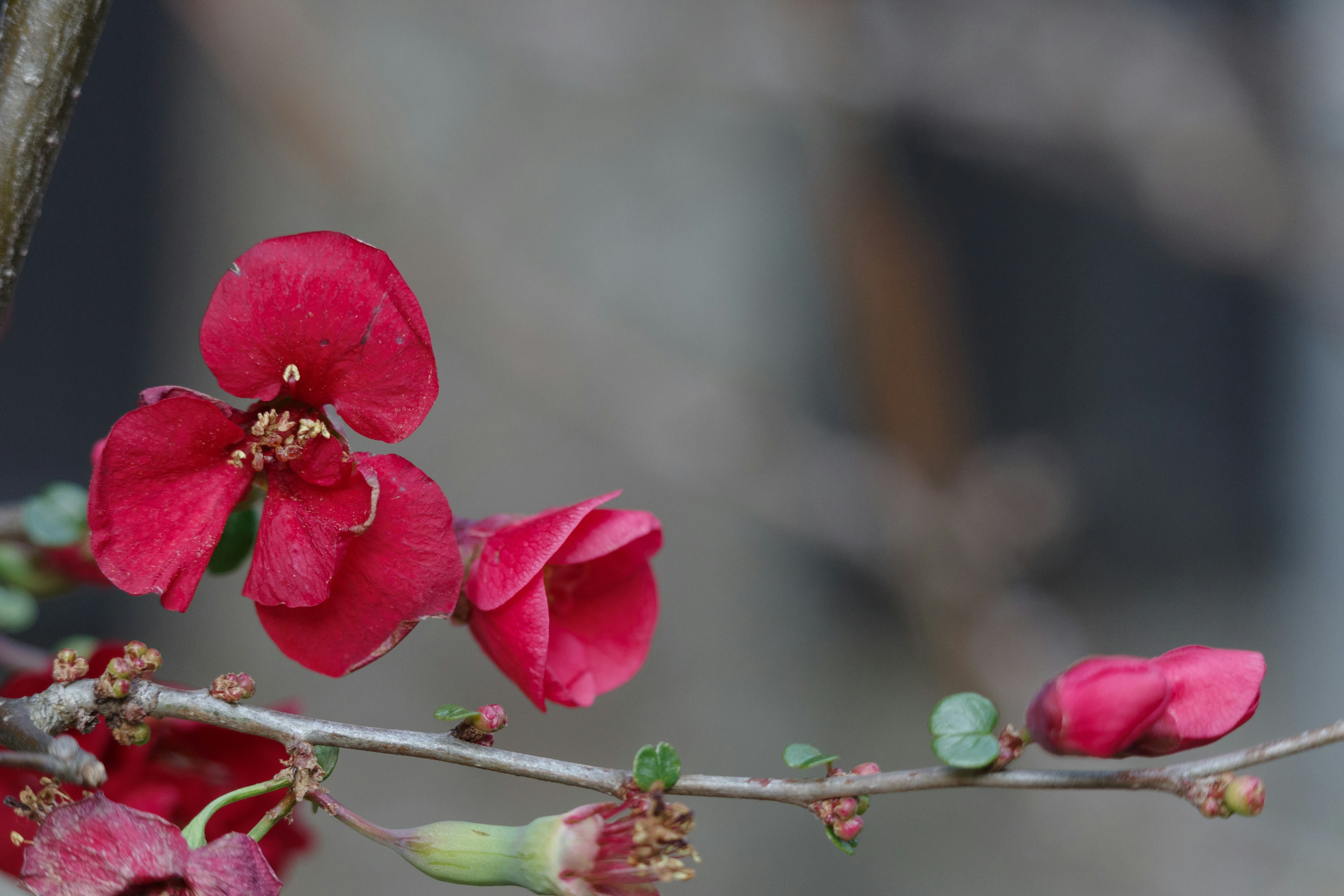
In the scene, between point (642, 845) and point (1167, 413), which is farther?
point (1167, 413)

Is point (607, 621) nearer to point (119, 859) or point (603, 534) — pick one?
point (603, 534)

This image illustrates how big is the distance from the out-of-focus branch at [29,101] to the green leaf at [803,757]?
265 mm

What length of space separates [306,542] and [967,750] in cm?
19

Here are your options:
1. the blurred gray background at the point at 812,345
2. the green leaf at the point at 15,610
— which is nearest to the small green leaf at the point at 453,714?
the green leaf at the point at 15,610

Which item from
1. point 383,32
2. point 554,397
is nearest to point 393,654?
point 554,397

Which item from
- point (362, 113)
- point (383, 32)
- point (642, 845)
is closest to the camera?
point (642, 845)

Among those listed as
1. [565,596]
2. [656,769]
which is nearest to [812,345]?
[565,596]

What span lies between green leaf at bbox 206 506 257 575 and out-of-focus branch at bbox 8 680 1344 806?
4.0 inches

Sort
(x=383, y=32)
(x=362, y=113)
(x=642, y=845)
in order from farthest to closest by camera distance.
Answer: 1. (x=383, y=32)
2. (x=362, y=113)
3. (x=642, y=845)

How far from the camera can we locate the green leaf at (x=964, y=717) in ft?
0.91

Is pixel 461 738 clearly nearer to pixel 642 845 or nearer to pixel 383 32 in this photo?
pixel 642 845

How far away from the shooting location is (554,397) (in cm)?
150

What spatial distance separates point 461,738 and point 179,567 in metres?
0.09

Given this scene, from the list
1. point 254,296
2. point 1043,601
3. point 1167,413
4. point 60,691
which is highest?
point 1167,413
